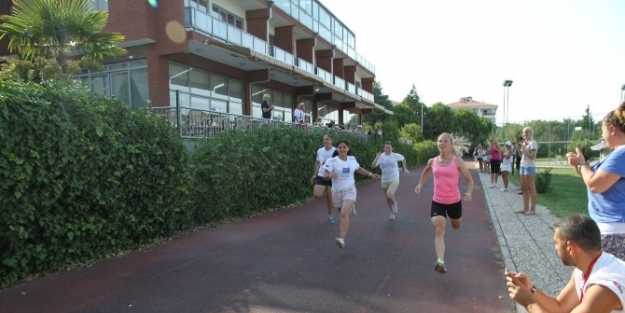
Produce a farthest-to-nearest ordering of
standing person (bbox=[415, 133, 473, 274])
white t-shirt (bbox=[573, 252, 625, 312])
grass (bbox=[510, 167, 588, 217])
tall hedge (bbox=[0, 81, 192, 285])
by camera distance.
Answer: grass (bbox=[510, 167, 588, 217]) < standing person (bbox=[415, 133, 473, 274]) < tall hedge (bbox=[0, 81, 192, 285]) < white t-shirt (bbox=[573, 252, 625, 312])

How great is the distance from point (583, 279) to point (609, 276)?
24 centimetres

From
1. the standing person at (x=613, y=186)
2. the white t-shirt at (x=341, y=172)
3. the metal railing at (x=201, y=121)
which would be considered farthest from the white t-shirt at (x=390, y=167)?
the standing person at (x=613, y=186)

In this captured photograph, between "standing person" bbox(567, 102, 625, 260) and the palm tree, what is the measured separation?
11.3 m

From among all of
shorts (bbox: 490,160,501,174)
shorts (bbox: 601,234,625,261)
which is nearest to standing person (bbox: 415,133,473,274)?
shorts (bbox: 601,234,625,261)

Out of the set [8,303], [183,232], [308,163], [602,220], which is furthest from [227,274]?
[308,163]

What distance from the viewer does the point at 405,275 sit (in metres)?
5.64

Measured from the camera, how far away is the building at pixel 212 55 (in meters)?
16.5

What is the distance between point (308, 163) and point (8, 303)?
32.6ft

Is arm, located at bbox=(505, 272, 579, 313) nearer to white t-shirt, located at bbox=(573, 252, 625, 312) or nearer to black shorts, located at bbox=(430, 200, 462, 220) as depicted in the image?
white t-shirt, located at bbox=(573, 252, 625, 312)

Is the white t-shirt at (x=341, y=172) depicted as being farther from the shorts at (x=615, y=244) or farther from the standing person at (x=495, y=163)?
the standing person at (x=495, y=163)

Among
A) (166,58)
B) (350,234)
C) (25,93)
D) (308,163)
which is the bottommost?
(350,234)

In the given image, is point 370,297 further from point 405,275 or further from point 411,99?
point 411,99

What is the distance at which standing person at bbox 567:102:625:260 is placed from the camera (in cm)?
314

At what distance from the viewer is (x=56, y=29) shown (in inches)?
420
